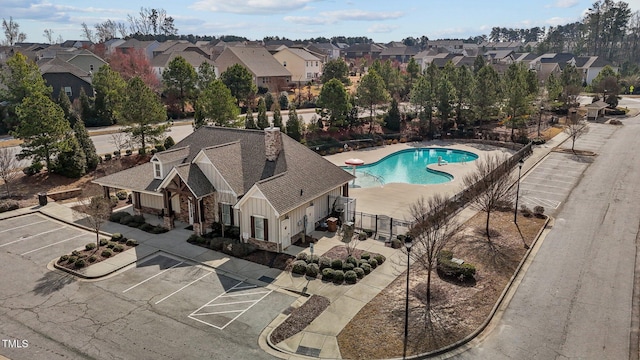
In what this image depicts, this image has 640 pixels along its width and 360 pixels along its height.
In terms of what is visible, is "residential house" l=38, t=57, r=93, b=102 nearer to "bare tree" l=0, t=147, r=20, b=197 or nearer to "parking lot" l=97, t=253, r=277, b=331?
"bare tree" l=0, t=147, r=20, b=197

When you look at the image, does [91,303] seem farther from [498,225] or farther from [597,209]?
[597,209]

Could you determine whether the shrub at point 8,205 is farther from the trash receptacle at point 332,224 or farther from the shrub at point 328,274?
the shrub at point 328,274

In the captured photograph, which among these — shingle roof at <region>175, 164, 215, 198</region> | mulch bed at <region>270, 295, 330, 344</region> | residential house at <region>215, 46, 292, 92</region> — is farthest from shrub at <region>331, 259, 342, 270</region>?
residential house at <region>215, 46, 292, 92</region>

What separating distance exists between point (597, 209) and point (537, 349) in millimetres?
20217

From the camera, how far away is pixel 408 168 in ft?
162

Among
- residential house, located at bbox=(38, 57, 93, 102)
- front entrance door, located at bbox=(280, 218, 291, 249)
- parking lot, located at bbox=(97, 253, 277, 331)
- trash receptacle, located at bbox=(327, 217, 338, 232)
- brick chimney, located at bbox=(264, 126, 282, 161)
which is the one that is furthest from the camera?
residential house, located at bbox=(38, 57, 93, 102)

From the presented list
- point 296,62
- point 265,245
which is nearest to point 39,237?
point 265,245

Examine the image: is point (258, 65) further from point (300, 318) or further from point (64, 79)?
point (300, 318)

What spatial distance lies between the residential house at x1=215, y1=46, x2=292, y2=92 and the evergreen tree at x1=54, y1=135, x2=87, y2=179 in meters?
52.1

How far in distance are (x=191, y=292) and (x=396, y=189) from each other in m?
22.2

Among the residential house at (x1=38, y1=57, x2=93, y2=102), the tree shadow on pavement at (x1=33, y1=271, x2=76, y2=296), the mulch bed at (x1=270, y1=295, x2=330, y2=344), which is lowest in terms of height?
the mulch bed at (x1=270, y1=295, x2=330, y2=344)

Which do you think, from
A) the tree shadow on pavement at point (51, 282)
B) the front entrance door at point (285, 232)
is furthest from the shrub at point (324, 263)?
the tree shadow on pavement at point (51, 282)

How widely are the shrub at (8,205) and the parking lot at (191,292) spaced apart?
1510 centimetres

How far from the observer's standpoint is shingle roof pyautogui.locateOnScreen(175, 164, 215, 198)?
1116 inches
